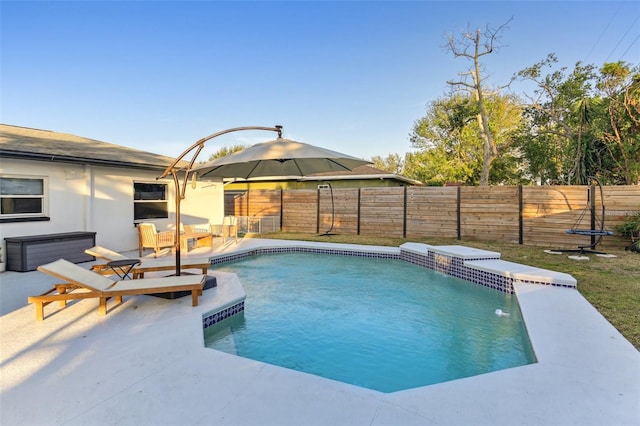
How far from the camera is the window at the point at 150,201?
419 inches

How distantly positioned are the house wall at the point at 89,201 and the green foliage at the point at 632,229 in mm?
14549

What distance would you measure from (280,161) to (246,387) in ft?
16.6

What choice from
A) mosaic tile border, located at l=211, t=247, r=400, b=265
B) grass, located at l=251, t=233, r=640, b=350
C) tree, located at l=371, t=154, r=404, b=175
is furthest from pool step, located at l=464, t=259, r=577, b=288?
tree, located at l=371, t=154, r=404, b=175

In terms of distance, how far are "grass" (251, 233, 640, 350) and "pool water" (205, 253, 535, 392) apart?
4.01ft

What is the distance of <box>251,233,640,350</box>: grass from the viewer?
4738 millimetres

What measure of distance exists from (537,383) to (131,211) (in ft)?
35.7

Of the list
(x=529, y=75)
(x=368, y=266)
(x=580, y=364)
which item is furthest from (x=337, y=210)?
(x=529, y=75)

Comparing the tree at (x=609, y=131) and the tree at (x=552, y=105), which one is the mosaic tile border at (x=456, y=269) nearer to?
the tree at (x=609, y=131)

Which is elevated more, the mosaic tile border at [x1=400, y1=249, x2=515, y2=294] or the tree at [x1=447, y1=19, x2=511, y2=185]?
the tree at [x1=447, y1=19, x2=511, y2=185]

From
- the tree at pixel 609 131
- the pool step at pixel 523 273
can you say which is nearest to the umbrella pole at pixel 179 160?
the pool step at pixel 523 273

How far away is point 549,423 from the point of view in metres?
2.42

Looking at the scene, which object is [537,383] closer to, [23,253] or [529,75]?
[23,253]

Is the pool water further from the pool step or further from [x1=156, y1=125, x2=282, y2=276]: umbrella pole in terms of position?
[x1=156, y1=125, x2=282, y2=276]: umbrella pole

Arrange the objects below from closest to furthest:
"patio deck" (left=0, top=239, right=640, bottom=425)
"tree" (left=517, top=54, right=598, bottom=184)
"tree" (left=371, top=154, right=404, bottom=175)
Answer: "patio deck" (left=0, top=239, right=640, bottom=425)
"tree" (left=517, top=54, right=598, bottom=184)
"tree" (left=371, top=154, right=404, bottom=175)
